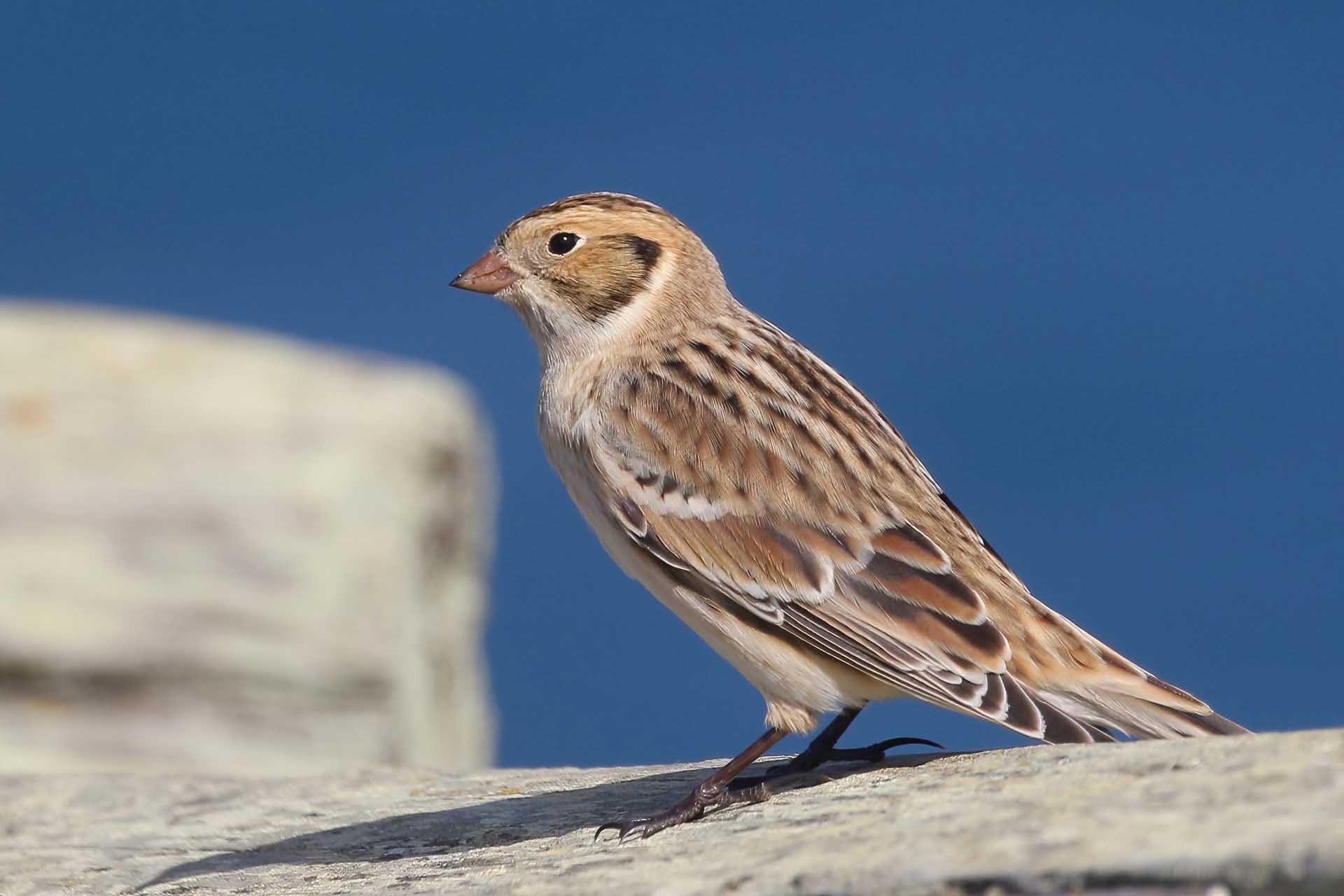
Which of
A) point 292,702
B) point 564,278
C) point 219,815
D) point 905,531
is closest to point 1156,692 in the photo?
point 905,531

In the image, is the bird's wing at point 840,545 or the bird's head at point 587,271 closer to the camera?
the bird's wing at point 840,545

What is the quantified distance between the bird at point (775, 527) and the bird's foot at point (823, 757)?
1 cm

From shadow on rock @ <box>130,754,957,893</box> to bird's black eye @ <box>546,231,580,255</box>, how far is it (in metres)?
1.93

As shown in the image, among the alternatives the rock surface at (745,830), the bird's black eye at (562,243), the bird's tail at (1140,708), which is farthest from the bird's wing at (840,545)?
the bird's black eye at (562,243)

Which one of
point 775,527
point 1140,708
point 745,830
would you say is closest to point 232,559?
point 775,527

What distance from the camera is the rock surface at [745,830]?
3.44 metres

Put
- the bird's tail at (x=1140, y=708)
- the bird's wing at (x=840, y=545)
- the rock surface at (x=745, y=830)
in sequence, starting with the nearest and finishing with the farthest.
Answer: the rock surface at (x=745, y=830) < the bird's tail at (x=1140, y=708) < the bird's wing at (x=840, y=545)

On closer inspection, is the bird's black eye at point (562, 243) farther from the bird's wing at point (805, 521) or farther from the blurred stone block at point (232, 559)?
the blurred stone block at point (232, 559)

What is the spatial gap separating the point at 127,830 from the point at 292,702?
2790mm

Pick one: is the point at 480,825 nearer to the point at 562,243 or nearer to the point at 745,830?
the point at 745,830

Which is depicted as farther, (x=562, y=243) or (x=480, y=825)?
(x=562, y=243)

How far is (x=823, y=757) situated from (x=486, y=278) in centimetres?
212

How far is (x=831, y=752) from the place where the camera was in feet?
19.0

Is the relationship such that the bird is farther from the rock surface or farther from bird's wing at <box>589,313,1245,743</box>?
the rock surface
